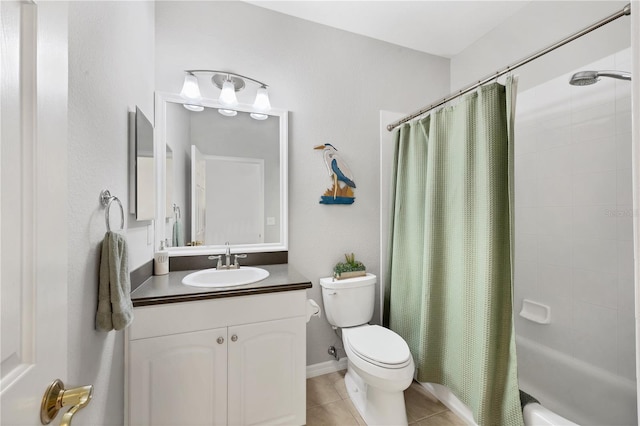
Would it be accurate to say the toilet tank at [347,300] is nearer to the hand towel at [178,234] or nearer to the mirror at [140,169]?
the hand towel at [178,234]

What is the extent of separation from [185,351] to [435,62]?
2.91 m

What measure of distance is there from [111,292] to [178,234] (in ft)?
2.68

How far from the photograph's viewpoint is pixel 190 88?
1.68m

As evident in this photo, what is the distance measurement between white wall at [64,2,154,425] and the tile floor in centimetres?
105

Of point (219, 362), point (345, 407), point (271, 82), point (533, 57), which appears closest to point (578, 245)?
point (533, 57)

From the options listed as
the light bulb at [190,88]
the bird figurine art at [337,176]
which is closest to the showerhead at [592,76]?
the bird figurine art at [337,176]

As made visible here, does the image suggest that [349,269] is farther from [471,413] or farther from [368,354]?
[471,413]

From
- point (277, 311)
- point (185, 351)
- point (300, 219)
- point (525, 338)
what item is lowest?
point (525, 338)

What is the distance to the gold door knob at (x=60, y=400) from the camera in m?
0.44

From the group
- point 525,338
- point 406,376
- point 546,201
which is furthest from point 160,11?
point 525,338

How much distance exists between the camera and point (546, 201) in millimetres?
1753

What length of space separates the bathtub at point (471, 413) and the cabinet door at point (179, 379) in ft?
4.36

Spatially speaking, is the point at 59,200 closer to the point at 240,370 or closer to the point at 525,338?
the point at 240,370

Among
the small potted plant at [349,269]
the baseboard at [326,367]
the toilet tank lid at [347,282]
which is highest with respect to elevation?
the small potted plant at [349,269]
